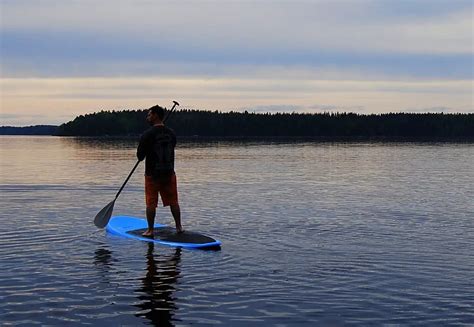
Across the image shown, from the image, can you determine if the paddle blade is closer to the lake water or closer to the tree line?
the lake water

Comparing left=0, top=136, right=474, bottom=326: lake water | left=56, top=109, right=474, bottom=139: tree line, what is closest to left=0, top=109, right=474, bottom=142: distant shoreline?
left=56, top=109, right=474, bottom=139: tree line

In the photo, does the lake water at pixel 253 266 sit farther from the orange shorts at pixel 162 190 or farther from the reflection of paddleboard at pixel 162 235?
the orange shorts at pixel 162 190

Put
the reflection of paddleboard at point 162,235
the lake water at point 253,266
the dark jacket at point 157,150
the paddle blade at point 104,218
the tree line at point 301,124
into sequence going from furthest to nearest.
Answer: the tree line at point 301,124
the paddle blade at point 104,218
the dark jacket at point 157,150
the reflection of paddleboard at point 162,235
the lake water at point 253,266

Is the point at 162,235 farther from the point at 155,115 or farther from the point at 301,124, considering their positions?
the point at 301,124

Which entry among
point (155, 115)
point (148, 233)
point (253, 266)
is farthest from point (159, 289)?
point (155, 115)

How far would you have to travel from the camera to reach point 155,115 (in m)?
12.8

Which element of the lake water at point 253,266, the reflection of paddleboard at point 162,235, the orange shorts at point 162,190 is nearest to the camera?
the lake water at point 253,266

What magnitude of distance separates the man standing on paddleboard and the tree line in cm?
16476

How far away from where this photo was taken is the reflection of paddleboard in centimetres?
1203

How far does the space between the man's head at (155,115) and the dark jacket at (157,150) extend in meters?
0.15

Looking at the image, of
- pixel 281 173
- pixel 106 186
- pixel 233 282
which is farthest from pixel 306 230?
pixel 281 173

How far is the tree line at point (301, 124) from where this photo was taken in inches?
7116

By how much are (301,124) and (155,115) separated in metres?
171

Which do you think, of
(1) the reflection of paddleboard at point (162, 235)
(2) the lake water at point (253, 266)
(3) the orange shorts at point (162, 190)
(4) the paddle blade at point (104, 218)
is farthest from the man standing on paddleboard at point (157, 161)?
(4) the paddle blade at point (104, 218)
